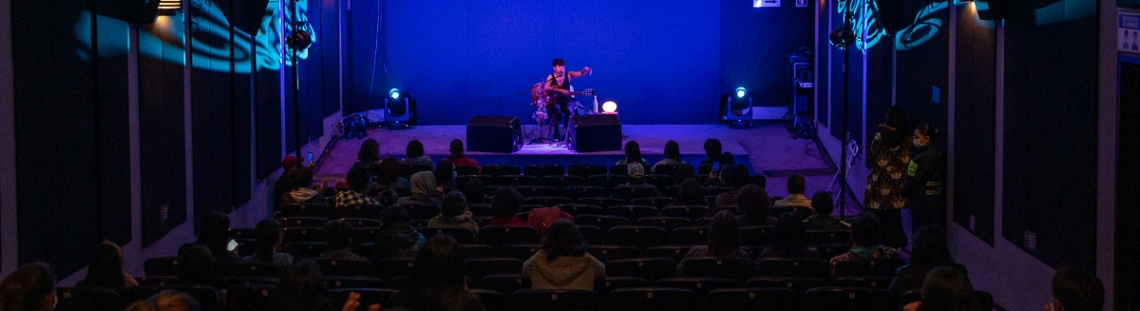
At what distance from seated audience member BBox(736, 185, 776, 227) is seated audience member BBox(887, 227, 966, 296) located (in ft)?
6.12

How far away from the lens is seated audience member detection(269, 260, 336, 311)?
14.5 feet

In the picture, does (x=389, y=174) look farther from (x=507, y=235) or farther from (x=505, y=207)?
(x=507, y=235)

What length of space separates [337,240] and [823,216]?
134 inches

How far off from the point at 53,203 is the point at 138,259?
1678mm

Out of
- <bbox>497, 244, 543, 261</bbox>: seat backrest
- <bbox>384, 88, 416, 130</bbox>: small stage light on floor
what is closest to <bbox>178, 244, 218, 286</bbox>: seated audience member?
<bbox>497, 244, 543, 261</bbox>: seat backrest

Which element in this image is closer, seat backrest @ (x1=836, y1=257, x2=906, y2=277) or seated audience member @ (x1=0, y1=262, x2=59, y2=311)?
seated audience member @ (x1=0, y1=262, x2=59, y2=311)

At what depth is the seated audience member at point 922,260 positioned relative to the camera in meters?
5.63

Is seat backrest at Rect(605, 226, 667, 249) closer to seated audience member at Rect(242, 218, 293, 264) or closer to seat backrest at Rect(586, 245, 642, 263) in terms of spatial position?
seat backrest at Rect(586, 245, 642, 263)

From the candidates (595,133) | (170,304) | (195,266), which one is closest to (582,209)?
(195,266)

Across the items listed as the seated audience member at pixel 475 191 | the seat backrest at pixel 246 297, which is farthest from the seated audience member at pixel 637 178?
the seat backrest at pixel 246 297

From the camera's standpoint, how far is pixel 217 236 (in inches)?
256

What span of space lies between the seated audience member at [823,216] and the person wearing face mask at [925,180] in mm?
1482

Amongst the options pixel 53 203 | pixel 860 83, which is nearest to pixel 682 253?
pixel 53 203

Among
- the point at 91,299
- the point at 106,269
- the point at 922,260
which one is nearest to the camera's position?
the point at 91,299
